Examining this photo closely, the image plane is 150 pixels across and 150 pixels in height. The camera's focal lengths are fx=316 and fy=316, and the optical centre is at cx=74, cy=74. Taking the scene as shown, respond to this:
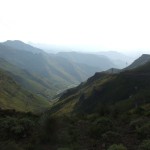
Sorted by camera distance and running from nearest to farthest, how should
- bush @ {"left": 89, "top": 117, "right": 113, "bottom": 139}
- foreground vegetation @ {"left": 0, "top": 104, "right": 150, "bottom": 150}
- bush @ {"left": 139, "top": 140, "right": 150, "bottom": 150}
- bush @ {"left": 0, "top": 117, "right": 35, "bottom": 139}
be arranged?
1. bush @ {"left": 139, "top": 140, "right": 150, "bottom": 150}
2. foreground vegetation @ {"left": 0, "top": 104, "right": 150, "bottom": 150}
3. bush @ {"left": 89, "top": 117, "right": 113, "bottom": 139}
4. bush @ {"left": 0, "top": 117, "right": 35, "bottom": 139}

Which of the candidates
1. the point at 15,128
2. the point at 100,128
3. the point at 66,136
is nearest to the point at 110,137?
the point at 100,128

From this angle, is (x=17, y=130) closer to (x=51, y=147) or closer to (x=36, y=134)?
(x=36, y=134)

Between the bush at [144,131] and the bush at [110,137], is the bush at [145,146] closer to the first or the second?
the bush at [110,137]

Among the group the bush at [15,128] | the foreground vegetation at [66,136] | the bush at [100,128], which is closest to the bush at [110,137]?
the foreground vegetation at [66,136]

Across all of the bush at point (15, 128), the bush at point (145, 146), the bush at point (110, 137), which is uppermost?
the bush at point (145, 146)

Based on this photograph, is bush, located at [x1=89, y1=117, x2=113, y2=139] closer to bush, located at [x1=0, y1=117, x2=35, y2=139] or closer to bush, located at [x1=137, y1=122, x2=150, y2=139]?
bush, located at [x1=137, y1=122, x2=150, y2=139]

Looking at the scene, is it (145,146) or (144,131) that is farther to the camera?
(144,131)

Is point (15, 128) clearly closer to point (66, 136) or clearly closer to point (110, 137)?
point (66, 136)

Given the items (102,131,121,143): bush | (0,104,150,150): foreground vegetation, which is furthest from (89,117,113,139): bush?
(102,131,121,143): bush

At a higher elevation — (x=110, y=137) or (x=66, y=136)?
(x=110, y=137)

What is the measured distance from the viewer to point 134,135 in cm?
2431

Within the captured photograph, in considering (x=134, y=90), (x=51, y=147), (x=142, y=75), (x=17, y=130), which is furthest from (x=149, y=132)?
(x=142, y=75)

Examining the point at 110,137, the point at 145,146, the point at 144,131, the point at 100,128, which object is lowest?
the point at 110,137

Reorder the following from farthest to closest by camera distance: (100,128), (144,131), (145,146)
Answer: (100,128)
(144,131)
(145,146)
